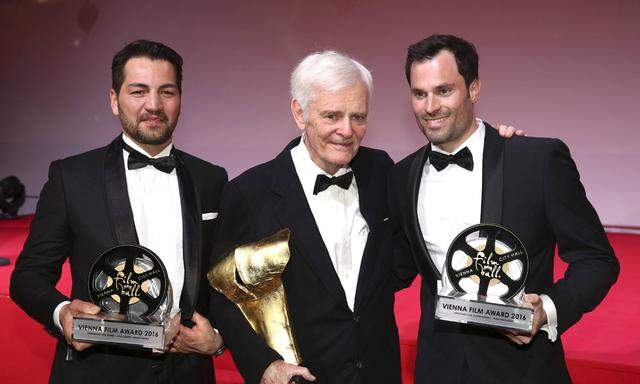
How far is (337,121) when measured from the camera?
2.48 metres

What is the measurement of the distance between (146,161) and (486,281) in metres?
1.29

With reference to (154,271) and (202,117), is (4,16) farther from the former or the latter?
(154,271)

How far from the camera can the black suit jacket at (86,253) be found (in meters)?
2.44

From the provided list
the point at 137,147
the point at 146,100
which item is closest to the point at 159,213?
the point at 137,147

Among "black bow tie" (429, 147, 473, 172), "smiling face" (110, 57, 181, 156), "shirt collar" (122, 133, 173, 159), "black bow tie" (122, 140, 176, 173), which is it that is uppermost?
"smiling face" (110, 57, 181, 156)

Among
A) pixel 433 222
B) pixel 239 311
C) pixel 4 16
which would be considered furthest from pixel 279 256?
pixel 4 16

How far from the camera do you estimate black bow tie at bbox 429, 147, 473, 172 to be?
2.58 meters

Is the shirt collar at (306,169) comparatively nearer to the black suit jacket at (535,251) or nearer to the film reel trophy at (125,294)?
the black suit jacket at (535,251)

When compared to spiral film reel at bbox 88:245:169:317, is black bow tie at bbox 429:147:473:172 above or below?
above

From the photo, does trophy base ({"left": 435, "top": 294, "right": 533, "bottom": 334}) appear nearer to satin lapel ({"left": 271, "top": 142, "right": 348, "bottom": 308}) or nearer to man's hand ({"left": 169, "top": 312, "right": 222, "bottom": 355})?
satin lapel ({"left": 271, "top": 142, "right": 348, "bottom": 308})

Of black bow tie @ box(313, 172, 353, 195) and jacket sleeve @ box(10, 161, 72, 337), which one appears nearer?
jacket sleeve @ box(10, 161, 72, 337)

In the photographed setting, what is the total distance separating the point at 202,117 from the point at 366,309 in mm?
6205

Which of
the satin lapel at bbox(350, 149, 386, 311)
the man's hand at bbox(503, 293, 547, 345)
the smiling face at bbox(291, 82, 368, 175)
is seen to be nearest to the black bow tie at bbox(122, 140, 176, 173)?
the smiling face at bbox(291, 82, 368, 175)

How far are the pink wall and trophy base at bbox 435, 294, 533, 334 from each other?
5.12 m
